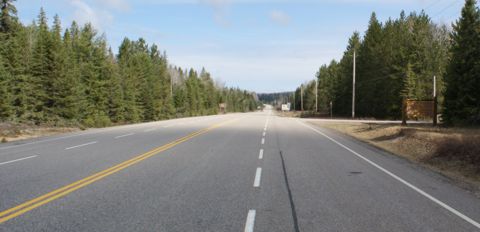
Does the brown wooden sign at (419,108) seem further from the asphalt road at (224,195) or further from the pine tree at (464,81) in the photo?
the asphalt road at (224,195)

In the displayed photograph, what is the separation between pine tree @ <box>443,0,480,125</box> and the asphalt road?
24943 mm

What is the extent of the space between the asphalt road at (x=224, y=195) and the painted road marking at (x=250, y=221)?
0.05ft

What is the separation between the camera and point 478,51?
33406 millimetres

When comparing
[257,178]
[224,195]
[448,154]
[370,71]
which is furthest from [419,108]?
[370,71]

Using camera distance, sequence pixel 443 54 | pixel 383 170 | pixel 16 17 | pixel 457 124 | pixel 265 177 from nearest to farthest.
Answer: pixel 265 177, pixel 383 170, pixel 457 124, pixel 16 17, pixel 443 54

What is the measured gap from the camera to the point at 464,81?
34031 mm

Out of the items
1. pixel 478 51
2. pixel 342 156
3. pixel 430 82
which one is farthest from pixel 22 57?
pixel 430 82

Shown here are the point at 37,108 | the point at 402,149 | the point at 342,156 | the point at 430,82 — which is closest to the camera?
the point at 342,156

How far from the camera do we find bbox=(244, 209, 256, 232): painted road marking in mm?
5332

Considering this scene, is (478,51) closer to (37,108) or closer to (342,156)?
(342,156)

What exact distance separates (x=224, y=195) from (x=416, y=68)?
56706 mm

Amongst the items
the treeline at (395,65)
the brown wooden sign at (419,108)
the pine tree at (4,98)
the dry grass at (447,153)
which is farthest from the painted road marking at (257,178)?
the treeline at (395,65)

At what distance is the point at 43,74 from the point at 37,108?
3220 millimetres

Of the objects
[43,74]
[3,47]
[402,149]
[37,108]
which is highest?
[3,47]
